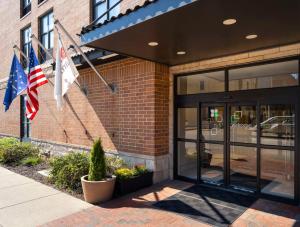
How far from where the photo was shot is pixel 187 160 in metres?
6.90

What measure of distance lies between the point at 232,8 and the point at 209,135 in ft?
11.6

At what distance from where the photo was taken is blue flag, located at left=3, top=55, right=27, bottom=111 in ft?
28.6

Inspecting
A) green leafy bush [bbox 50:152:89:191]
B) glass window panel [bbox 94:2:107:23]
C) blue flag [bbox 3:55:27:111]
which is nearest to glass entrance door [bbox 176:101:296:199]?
green leafy bush [bbox 50:152:89:191]

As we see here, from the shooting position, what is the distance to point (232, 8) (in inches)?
133

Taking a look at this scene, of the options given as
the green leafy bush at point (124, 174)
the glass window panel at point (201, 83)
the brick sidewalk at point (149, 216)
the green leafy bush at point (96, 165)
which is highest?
the glass window panel at point (201, 83)

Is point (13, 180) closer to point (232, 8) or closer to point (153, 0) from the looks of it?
point (153, 0)

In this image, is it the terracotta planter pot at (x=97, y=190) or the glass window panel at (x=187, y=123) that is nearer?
the terracotta planter pot at (x=97, y=190)

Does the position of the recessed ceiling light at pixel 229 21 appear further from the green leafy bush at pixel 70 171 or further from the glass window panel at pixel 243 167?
the green leafy bush at pixel 70 171

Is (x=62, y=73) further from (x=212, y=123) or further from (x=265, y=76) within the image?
(x=265, y=76)

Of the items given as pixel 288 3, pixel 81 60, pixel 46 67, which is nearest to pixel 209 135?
pixel 288 3

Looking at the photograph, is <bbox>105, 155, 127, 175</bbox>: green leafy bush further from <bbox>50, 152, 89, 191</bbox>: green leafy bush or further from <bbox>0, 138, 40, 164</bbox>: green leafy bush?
<bbox>0, 138, 40, 164</bbox>: green leafy bush

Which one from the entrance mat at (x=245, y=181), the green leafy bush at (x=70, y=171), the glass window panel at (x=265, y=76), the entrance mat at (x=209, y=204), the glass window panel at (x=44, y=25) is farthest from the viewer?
the glass window panel at (x=44, y=25)

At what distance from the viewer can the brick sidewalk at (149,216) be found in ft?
14.0

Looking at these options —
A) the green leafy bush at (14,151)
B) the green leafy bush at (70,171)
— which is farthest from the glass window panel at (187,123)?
the green leafy bush at (14,151)
